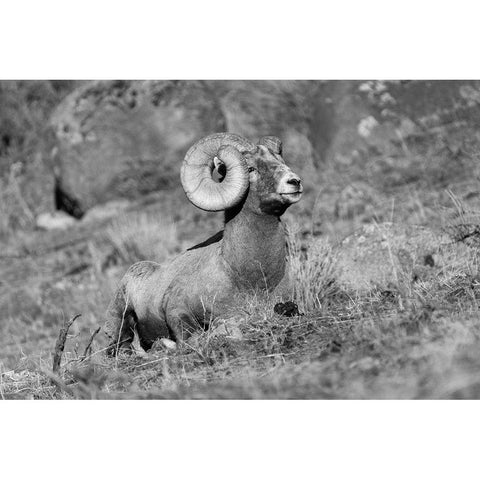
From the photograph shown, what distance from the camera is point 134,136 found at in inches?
781

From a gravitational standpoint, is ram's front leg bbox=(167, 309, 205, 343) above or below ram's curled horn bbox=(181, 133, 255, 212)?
below

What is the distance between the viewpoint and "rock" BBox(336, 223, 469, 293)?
9.62 metres

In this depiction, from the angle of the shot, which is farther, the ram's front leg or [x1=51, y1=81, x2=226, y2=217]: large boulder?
[x1=51, y1=81, x2=226, y2=217]: large boulder

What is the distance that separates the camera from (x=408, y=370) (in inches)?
247

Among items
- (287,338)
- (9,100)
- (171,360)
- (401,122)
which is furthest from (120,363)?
(9,100)

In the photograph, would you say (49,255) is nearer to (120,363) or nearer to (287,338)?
(120,363)

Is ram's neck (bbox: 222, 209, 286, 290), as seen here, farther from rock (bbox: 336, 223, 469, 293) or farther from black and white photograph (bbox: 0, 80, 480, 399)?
rock (bbox: 336, 223, 469, 293)

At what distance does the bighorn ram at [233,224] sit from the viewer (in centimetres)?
854

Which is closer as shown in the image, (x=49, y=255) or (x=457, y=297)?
(x=457, y=297)

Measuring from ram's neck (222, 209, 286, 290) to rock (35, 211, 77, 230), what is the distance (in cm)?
1235

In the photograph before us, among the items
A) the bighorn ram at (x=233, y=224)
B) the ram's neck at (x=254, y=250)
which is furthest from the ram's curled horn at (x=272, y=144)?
the ram's neck at (x=254, y=250)

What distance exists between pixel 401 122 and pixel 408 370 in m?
12.7

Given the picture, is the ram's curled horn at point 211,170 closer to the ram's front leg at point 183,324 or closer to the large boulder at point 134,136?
the ram's front leg at point 183,324

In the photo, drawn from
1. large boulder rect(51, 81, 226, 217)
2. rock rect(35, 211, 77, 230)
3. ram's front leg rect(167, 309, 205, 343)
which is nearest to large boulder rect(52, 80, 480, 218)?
large boulder rect(51, 81, 226, 217)
